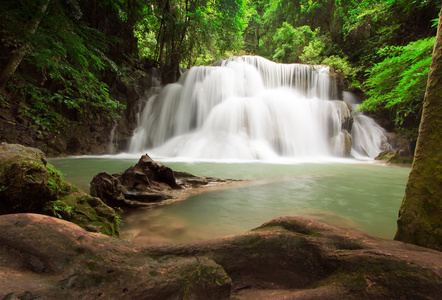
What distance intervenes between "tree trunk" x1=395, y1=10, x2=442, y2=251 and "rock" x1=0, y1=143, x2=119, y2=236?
2944 millimetres

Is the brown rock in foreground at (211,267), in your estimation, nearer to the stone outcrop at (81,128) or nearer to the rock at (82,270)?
the rock at (82,270)

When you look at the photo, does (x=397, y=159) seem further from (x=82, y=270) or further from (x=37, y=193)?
(x=37, y=193)

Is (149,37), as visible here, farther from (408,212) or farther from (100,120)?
(408,212)

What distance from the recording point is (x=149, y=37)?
2009 centimetres

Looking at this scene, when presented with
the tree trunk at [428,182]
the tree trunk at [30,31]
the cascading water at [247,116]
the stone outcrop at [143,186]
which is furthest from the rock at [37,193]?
the cascading water at [247,116]

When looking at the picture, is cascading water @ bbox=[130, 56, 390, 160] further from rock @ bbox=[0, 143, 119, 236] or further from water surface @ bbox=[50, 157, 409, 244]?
rock @ bbox=[0, 143, 119, 236]

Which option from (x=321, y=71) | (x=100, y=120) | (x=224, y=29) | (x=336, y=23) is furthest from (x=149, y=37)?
(x=336, y=23)

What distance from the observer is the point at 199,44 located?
59.9 ft

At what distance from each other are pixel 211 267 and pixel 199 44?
19.8 metres

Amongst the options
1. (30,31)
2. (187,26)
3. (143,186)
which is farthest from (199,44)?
(143,186)

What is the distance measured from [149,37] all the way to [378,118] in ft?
72.3

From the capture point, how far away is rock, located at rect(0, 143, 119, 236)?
1.76 meters

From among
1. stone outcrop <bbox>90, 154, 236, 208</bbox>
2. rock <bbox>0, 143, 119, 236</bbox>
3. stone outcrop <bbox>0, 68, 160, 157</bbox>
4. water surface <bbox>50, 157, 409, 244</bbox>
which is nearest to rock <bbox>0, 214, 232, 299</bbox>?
rock <bbox>0, 143, 119, 236</bbox>

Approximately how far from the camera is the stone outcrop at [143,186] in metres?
3.45
